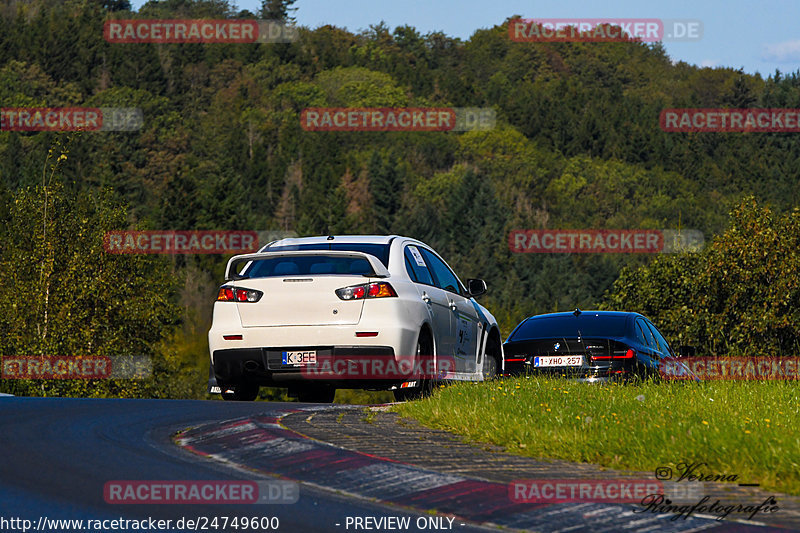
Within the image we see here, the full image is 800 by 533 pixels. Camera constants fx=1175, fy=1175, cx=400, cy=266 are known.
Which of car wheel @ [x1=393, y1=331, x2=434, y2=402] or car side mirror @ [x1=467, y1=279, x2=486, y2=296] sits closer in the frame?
car wheel @ [x1=393, y1=331, x2=434, y2=402]

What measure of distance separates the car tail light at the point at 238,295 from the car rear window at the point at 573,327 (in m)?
4.97

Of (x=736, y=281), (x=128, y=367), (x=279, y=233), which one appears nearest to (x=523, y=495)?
(x=736, y=281)

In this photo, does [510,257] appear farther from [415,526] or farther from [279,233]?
[415,526]

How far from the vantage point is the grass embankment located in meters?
7.11

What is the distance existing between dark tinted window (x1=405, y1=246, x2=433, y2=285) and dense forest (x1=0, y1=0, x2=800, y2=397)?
30105 millimetres

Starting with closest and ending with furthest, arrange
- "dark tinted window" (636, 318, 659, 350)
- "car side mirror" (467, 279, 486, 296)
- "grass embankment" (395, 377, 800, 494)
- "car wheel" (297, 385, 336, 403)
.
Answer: "grass embankment" (395, 377, 800, 494), "car side mirror" (467, 279, 486, 296), "car wheel" (297, 385, 336, 403), "dark tinted window" (636, 318, 659, 350)

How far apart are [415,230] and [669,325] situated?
92854 mm

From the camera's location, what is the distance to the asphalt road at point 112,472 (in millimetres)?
5719

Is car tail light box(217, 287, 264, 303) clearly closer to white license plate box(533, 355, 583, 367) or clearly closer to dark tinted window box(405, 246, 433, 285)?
dark tinted window box(405, 246, 433, 285)

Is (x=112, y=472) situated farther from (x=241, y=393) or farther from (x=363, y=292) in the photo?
(x=241, y=393)

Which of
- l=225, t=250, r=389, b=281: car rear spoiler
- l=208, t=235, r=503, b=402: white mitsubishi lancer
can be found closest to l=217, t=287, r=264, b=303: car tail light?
l=208, t=235, r=503, b=402: white mitsubishi lancer

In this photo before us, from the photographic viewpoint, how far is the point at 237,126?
174 meters

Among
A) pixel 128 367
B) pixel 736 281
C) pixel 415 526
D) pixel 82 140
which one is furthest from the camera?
pixel 82 140

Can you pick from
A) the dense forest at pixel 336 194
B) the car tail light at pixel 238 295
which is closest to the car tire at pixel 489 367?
the car tail light at pixel 238 295
